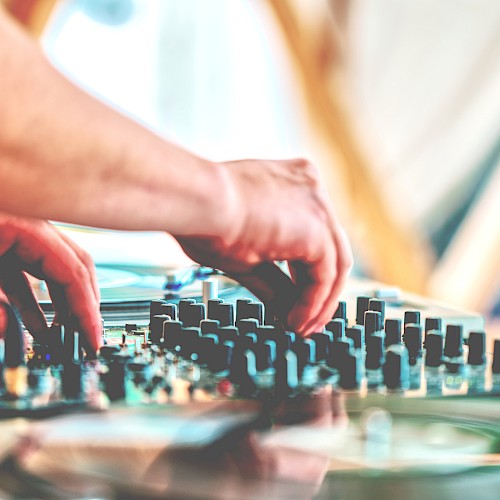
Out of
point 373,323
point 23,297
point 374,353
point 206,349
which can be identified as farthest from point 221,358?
point 23,297

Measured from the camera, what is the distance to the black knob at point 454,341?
773 mm

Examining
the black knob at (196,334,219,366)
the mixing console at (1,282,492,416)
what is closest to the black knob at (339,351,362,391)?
the mixing console at (1,282,492,416)

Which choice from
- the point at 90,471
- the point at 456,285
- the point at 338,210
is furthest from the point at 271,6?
the point at 90,471

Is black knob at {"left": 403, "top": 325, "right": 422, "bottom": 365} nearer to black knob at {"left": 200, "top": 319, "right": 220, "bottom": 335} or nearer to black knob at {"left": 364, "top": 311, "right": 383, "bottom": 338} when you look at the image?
black knob at {"left": 364, "top": 311, "right": 383, "bottom": 338}

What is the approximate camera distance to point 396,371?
27.2 inches

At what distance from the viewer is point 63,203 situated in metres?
0.62

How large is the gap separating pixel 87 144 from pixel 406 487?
1.03 feet

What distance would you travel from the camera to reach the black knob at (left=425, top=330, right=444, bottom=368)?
2.47 feet

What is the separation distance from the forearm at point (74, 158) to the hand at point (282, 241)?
76mm

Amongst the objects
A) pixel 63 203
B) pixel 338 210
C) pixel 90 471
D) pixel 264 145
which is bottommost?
pixel 90 471

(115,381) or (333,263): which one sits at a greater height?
(333,263)

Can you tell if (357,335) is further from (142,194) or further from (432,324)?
(142,194)

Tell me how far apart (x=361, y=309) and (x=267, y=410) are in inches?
13.6

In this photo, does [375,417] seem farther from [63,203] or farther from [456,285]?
[456,285]
